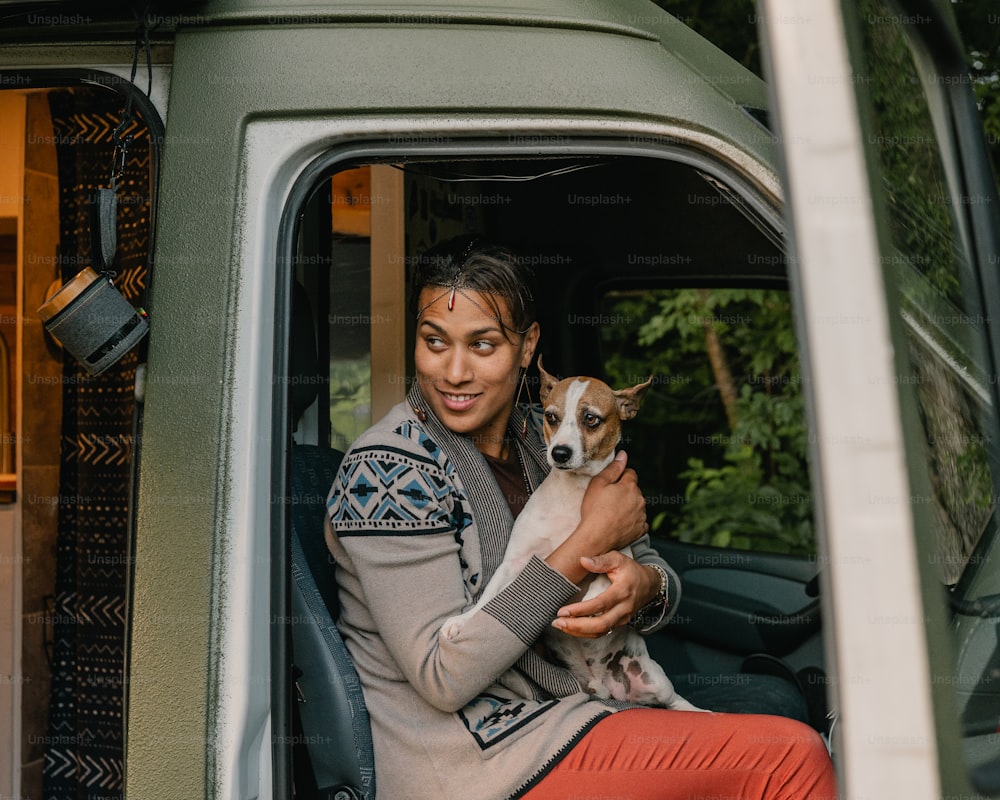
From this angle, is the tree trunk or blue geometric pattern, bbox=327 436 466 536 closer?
blue geometric pattern, bbox=327 436 466 536

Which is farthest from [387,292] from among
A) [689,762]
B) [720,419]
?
[720,419]

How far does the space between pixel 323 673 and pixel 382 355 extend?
146 centimetres

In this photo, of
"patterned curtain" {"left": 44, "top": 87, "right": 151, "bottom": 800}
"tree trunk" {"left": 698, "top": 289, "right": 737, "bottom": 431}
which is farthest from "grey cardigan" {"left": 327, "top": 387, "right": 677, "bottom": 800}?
"tree trunk" {"left": 698, "top": 289, "right": 737, "bottom": 431}

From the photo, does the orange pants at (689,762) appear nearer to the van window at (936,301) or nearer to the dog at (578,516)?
the dog at (578,516)

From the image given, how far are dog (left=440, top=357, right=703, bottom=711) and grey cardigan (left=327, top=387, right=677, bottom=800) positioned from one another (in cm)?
15

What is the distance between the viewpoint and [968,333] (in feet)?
5.15

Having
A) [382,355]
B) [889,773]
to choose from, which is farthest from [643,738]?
[382,355]

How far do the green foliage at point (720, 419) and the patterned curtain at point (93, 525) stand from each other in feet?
9.54

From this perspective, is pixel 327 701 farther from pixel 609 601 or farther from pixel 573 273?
pixel 573 273

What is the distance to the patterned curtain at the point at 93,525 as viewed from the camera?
2094mm

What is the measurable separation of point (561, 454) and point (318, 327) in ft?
3.26

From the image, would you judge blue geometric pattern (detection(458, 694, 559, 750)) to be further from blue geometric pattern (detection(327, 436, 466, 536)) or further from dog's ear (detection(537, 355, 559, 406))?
dog's ear (detection(537, 355, 559, 406))

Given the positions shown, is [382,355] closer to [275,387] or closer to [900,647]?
[275,387]

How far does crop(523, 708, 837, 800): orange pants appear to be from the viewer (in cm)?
165
